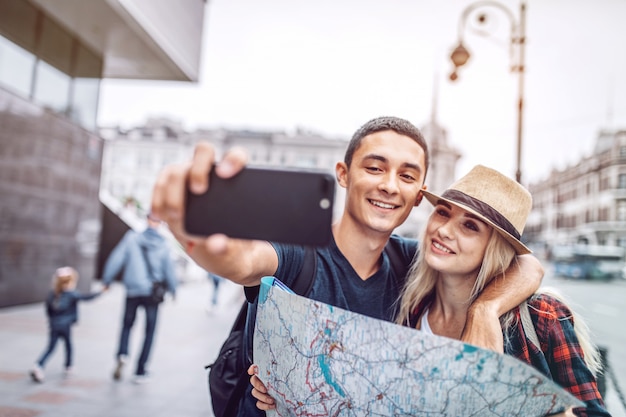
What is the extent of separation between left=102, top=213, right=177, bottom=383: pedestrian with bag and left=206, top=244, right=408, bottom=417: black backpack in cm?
414

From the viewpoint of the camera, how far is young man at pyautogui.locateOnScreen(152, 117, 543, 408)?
139 cm

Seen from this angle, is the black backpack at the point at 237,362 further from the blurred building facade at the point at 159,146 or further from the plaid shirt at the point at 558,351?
the blurred building facade at the point at 159,146

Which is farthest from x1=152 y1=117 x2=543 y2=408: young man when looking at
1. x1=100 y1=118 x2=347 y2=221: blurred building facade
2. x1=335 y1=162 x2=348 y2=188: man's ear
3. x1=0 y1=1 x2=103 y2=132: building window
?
x1=100 y1=118 x2=347 y2=221: blurred building facade

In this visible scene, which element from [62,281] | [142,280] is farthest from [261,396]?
[62,281]


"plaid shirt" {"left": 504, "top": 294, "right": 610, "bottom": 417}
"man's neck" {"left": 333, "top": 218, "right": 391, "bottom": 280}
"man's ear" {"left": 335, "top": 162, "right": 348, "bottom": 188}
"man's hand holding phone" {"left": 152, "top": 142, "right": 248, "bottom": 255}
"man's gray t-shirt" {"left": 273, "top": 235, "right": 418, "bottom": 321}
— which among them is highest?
"man's ear" {"left": 335, "top": 162, "right": 348, "bottom": 188}

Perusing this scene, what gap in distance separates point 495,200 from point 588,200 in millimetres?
4670

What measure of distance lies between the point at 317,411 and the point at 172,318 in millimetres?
9211

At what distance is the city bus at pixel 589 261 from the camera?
6238 mm

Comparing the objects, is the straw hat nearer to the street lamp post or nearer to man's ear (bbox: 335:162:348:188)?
man's ear (bbox: 335:162:348:188)

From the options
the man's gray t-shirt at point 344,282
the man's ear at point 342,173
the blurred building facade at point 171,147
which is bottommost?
the man's gray t-shirt at point 344,282

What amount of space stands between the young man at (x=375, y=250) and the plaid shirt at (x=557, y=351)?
68 millimetres

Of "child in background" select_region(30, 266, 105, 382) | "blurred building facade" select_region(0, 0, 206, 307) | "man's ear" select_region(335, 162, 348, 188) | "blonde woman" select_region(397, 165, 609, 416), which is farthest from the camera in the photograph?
"blurred building facade" select_region(0, 0, 206, 307)

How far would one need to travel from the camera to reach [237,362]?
1.58 metres

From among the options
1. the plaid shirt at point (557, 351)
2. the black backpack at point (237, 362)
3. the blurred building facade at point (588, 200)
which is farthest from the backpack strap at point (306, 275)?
the blurred building facade at point (588, 200)
